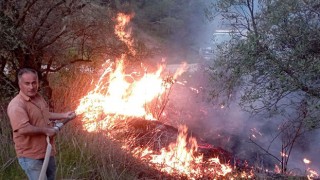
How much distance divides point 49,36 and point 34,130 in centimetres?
406

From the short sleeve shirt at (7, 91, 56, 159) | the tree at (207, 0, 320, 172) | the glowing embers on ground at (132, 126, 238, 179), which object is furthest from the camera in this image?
the glowing embers on ground at (132, 126, 238, 179)

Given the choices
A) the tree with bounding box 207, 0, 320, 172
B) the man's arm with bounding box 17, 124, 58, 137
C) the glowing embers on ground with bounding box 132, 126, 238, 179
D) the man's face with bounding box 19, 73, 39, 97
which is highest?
the tree with bounding box 207, 0, 320, 172

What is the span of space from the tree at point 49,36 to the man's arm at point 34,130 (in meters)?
2.97

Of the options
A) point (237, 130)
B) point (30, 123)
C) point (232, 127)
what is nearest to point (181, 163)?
point (30, 123)

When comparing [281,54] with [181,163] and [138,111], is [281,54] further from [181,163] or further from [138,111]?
[138,111]

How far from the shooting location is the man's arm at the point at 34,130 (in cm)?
435

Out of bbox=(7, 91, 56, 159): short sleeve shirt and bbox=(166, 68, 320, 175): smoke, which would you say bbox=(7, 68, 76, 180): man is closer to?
bbox=(7, 91, 56, 159): short sleeve shirt

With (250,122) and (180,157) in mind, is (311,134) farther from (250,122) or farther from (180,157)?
(180,157)

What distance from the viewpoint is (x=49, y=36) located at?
8031 millimetres

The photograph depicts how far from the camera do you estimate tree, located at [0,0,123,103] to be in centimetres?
702

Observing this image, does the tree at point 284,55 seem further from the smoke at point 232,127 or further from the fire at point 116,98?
the smoke at point 232,127

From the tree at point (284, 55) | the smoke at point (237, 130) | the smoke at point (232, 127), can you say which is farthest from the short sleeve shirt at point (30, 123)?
the smoke at point (237, 130)

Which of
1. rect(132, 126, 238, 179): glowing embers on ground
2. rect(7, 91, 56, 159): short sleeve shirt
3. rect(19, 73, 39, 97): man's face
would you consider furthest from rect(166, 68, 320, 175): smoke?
rect(19, 73, 39, 97): man's face

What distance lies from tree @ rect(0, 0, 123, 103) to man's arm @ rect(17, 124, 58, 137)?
297 centimetres
